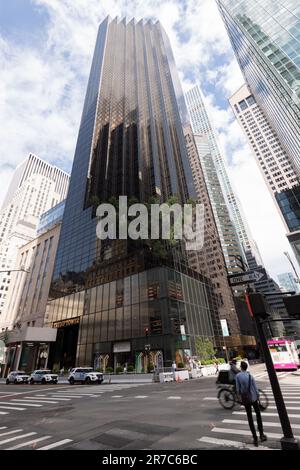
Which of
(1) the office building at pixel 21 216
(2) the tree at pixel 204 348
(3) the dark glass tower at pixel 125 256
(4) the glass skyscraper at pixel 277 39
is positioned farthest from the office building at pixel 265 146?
(1) the office building at pixel 21 216

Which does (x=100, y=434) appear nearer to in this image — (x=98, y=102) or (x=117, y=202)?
(x=117, y=202)

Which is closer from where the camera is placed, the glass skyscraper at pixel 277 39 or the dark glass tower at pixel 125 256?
the dark glass tower at pixel 125 256

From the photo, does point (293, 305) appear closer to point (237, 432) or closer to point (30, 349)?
point (237, 432)

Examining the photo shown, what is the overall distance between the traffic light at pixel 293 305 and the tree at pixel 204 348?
36242mm

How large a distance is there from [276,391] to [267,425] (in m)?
2.99

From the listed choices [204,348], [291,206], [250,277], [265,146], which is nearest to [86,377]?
[204,348]

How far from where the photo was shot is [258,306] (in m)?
5.36

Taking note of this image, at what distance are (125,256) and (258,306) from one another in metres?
37.0

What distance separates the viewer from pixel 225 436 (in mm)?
5852

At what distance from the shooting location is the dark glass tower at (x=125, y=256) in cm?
3578

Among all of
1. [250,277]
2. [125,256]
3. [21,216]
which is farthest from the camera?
[21,216]

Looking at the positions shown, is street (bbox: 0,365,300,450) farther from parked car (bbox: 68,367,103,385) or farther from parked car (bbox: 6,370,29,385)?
parked car (bbox: 6,370,29,385)

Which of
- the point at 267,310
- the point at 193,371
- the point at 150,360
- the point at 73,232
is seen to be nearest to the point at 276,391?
the point at 267,310

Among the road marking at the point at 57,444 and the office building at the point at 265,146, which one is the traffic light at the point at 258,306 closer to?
the road marking at the point at 57,444
